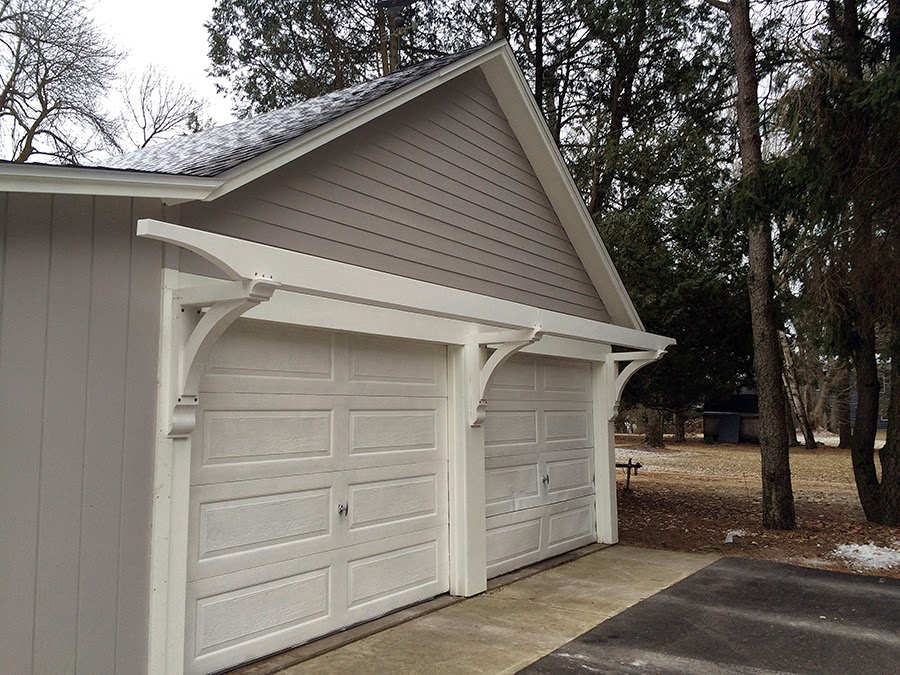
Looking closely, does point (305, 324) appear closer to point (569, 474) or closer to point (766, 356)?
point (569, 474)

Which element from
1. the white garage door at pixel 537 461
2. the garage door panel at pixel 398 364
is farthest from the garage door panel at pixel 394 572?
the garage door panel at pixel 398 364

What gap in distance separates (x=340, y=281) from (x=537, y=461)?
3.87 metres

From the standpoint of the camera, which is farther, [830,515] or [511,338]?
[830,515]

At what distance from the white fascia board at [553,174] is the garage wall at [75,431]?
4.03 meters

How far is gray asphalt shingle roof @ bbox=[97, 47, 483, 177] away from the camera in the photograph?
4.55m

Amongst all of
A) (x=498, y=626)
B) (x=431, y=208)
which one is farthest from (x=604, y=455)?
(x=431, y=208)

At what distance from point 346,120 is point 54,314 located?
227 centimetres

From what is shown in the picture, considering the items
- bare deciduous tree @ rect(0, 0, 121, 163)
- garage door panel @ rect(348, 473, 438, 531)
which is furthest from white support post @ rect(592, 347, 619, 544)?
bare deciduous tree @ rect(0, 0, 121, 163)

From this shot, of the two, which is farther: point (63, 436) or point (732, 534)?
point (732, 534)

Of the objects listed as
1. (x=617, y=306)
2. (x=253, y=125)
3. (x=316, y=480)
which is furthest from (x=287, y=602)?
(x=617, y=306)

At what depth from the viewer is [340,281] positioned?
4.02 meters

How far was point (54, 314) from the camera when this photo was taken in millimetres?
3594

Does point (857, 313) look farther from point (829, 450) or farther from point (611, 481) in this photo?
point (829, 450)

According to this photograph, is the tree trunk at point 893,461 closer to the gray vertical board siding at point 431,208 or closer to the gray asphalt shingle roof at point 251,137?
the gray vertical board siding at point 431,208
